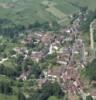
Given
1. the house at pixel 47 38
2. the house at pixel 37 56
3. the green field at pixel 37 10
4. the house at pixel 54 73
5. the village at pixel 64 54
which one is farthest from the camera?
the green field at pixel 37 10

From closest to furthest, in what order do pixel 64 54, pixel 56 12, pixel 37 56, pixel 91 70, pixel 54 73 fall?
pixel 91 70
pixel 54 73
pixel 64 54
pixel 37 56
pixel 56 12

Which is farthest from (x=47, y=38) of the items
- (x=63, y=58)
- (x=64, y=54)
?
(x=63, y=58)

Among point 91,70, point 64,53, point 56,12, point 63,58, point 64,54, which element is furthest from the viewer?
point 56,12

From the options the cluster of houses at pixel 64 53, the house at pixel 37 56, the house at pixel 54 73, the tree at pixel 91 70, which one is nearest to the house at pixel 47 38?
the cluster of houses at pixel 64 53

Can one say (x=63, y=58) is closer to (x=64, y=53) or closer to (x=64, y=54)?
(x=64, y=54)

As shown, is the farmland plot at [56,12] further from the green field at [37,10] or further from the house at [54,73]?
the house at [54,73]

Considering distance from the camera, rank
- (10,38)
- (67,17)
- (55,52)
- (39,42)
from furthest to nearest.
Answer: (67,17), (10,38), (39,42), (55,52)

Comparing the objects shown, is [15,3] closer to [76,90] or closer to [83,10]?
[83,10]

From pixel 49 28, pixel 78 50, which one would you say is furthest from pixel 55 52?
pixel 49 28

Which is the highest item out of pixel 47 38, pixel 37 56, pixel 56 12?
pixel 56 12
